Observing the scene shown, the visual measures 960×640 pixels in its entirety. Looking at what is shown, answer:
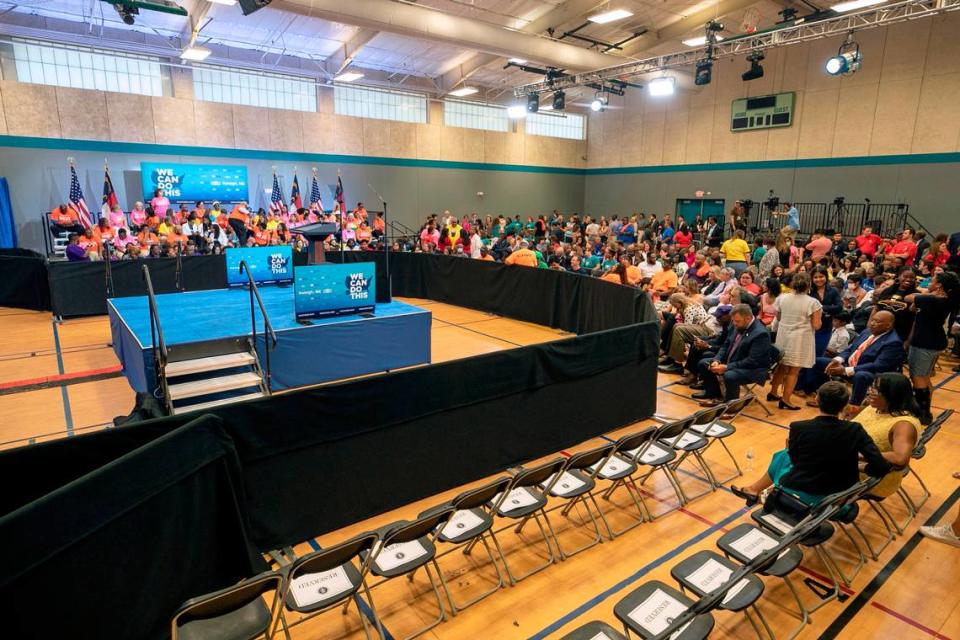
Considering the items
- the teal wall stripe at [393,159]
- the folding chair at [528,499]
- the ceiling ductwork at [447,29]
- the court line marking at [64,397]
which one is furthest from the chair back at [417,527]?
the teal wall stripe at [393,159]

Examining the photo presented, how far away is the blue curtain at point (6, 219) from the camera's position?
15648mm

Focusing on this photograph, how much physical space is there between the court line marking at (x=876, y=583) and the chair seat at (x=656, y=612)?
1.28 meters

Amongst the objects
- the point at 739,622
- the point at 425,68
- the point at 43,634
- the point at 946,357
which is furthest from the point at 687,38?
the point at 43,634

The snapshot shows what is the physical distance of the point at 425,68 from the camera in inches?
834

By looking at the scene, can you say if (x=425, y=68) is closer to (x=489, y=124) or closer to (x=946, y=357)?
(x=489, y=124)

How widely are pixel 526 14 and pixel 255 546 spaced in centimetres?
1635

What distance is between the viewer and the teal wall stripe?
16.2 metres

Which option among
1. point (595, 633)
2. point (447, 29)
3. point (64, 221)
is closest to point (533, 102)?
point (447, 29)

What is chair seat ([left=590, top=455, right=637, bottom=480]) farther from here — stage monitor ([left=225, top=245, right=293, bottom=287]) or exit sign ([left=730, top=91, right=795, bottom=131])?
exit sign ([left=730, top=91, right=795, bottom=131])

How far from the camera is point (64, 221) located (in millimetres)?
15883

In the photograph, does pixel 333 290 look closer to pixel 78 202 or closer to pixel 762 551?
pixel 762 551

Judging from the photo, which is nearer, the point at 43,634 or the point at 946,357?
the point at 43,634

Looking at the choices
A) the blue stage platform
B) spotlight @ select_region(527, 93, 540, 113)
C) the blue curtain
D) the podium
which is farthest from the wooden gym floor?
spotlight @ select_region(527, 93, 540, 113)

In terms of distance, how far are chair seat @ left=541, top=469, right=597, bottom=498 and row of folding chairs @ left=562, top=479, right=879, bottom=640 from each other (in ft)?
3.47
